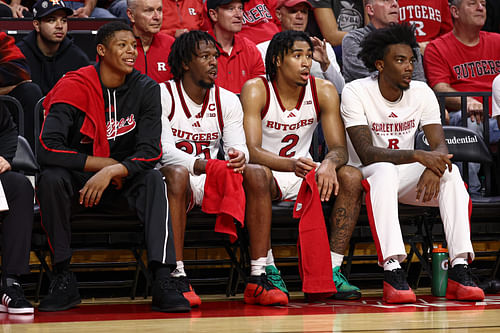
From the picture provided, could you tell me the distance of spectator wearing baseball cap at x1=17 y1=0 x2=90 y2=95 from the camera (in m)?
5.07

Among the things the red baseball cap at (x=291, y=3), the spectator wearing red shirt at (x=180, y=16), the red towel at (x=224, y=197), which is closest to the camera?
the red towel at (x=224, y=197)

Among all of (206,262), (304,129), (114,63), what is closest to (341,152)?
(304,129)

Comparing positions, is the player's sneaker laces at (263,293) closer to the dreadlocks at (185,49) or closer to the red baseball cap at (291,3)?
the dreadlocks at (185,49)

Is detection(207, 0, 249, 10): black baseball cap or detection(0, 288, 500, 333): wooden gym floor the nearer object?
detection(0, 288, 500, 333): wooden gym floor

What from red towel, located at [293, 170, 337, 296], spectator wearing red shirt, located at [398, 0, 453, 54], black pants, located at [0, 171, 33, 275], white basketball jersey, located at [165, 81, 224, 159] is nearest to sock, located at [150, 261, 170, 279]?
black pants, located at [0, 171, 33, 275]

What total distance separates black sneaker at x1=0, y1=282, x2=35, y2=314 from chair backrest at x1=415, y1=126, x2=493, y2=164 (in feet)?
8.22

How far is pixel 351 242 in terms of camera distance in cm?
412

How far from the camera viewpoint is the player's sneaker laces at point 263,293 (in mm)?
3551

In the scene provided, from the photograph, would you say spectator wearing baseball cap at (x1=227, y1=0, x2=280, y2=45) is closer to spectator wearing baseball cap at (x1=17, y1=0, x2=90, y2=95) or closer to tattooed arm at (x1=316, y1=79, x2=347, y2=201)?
spectator wearing baseball cap at (x1=17, y1=0, x2=90, y2=95)

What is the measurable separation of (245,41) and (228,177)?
188cm

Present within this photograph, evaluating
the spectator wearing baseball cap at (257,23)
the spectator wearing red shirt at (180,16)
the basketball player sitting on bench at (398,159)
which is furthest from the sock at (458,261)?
the spectator wearing red shirt at (180,16)

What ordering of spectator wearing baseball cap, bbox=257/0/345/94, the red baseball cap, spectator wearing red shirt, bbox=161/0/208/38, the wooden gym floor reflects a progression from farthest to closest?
spectator wearing red shirt, bbox=161/0/208/38 < the red baseball cap < spectator wearing baseball cap, bbox=257/0/345/94 < the wooden gym floor

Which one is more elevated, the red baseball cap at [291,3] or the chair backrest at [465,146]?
the red baseball cap at [291,3]

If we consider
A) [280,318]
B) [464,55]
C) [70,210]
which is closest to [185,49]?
[70,210]
